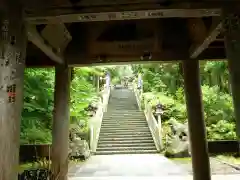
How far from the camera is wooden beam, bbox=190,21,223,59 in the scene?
12.8 ft

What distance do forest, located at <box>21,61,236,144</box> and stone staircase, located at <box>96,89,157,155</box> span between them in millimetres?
1433

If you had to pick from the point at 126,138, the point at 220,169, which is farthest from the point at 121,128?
the point at 220,169

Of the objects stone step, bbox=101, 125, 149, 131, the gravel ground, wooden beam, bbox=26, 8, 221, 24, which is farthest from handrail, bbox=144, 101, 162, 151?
wooden beam, bbox=26, 8, 221, 24

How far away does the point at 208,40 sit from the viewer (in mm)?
4453

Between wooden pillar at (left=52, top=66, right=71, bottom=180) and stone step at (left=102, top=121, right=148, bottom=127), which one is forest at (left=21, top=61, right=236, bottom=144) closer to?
stone step at (left=102, top=121, right=148, bottom=127)

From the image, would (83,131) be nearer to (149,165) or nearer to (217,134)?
(149,165)

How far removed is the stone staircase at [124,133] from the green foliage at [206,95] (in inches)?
58.4

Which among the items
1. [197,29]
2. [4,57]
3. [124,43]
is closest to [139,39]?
[124,43]

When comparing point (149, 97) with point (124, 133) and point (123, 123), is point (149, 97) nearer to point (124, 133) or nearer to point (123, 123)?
point (123, 123)

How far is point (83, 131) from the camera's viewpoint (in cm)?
1350

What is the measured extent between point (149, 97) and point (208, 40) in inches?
572

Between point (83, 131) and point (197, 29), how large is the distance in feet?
31.8

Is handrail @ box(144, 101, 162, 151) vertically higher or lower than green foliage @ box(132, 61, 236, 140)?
lower

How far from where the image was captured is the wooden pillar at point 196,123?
5.39 m
